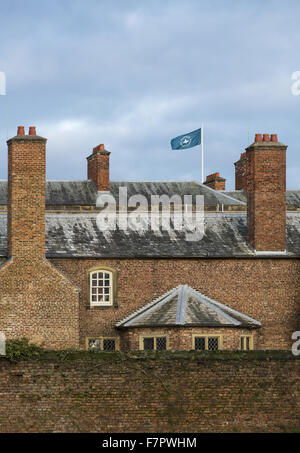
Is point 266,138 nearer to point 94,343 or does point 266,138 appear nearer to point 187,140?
point 94,343

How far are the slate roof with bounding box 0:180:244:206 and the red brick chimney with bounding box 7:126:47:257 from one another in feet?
52.7

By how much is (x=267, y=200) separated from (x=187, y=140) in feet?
57.9

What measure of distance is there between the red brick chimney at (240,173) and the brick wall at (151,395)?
121 ft

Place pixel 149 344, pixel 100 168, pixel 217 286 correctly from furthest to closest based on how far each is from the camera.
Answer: pixel 100 168, pixel 217 286, pixel 149 344

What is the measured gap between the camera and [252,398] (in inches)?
822

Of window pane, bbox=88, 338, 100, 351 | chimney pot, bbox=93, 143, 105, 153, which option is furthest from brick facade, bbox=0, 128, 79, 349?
chimney pot, bbox=93, 143, 105, 153

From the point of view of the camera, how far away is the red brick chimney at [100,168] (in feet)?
171

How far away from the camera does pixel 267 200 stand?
35.4 metres

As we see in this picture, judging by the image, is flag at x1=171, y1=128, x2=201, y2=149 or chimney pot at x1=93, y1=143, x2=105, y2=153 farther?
chimney pot at x1=93, y1=143, x2=105, y2=153

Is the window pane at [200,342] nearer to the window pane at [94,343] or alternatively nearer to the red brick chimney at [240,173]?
the window pane at [94,343]

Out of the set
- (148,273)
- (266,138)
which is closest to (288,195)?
(266,138)

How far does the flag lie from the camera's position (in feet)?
172

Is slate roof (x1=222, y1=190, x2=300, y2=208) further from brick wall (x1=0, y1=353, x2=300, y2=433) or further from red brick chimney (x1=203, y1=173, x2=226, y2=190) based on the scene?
brick wall (x1=0, y1=353, x2=300, y2=433)
